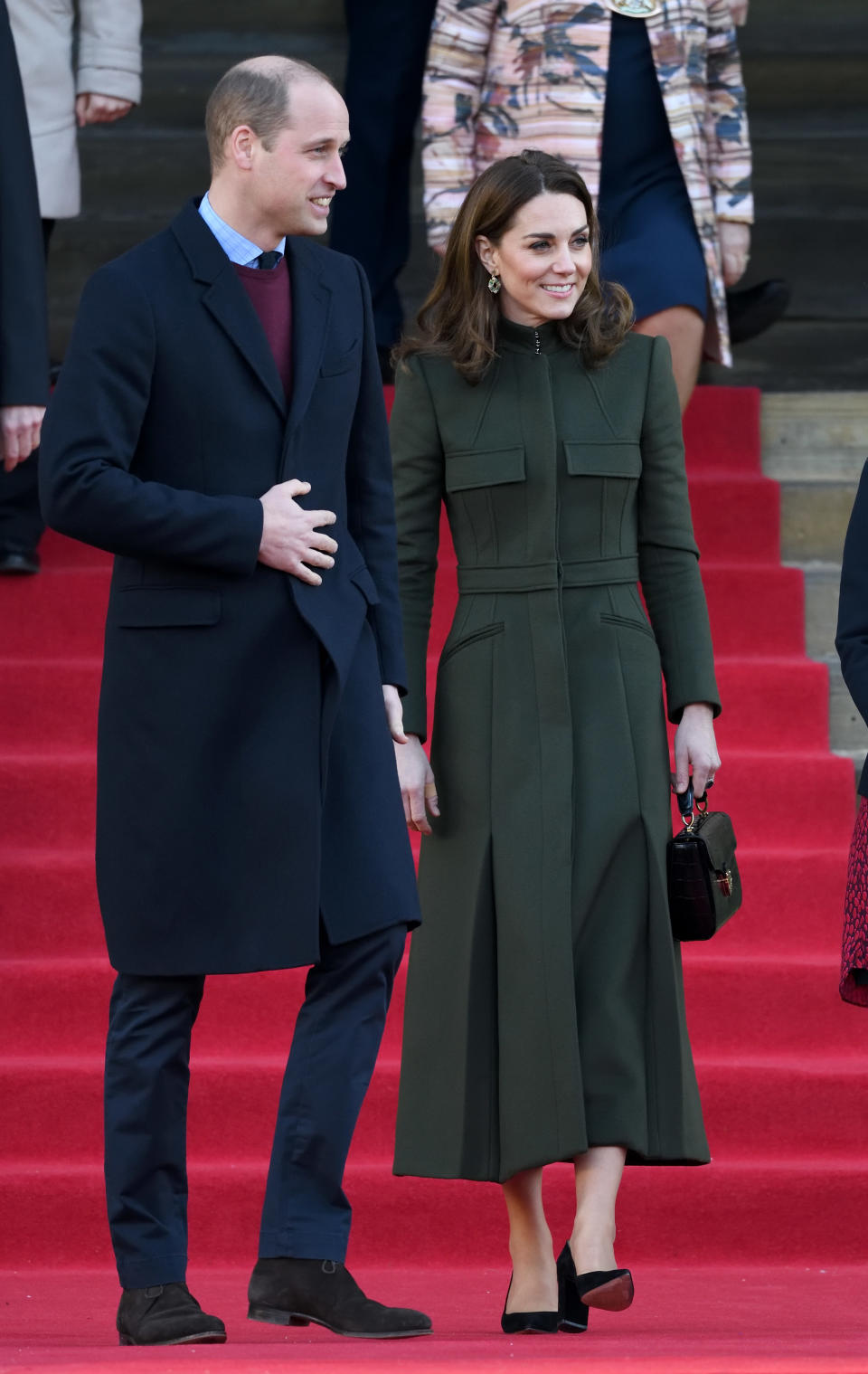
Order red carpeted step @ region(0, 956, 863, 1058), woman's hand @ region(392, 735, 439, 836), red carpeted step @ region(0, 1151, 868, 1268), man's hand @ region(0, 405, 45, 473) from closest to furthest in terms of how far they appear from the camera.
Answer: woman's hand @ region(392, 735, 439, 836)
man's hand @ region(0, 405, 45, 473)
red carpeted step @ region(0, 1151, 868, 1268)
red carpeted step @ region(0, 956, 863, 1058)

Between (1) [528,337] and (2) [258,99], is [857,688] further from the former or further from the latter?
(2) [258,99]

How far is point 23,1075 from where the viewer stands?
14.6ft

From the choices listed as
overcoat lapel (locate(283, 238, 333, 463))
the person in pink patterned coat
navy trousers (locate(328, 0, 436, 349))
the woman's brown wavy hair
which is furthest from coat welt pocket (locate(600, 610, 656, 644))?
navy trousers (locate(328, 0, 436, 349))

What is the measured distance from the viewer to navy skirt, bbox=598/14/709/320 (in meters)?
5.29

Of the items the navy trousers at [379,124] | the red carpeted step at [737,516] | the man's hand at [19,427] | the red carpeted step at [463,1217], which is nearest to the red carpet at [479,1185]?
the red carpeted step at [463,1217]

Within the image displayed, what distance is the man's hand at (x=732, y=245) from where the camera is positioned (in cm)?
545

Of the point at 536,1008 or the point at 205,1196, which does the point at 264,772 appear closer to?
the point at 536,1008

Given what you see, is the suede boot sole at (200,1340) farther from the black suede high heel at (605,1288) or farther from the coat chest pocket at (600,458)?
the coat chest pocket at (600,458)

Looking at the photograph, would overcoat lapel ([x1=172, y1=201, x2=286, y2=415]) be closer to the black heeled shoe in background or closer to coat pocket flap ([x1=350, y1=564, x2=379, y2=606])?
coat pocket flap ([x1=350, y1=564, x2=379, y2=606])

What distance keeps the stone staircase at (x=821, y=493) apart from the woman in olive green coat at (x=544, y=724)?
5.89ft

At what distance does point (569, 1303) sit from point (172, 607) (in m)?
1.16

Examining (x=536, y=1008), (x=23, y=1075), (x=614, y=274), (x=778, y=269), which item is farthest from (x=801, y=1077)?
(x=778, y=269)

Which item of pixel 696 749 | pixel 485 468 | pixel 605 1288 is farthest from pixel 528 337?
pixel 605 1288

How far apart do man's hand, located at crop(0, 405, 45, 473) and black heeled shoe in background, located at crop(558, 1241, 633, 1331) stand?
5.16 feet
